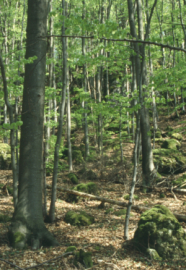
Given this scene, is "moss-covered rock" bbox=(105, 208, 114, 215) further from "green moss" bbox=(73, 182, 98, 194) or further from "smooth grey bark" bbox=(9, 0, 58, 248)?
"smooth grey bark" bbox=(9, 0, 58, 248)

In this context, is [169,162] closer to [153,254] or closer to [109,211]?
[109,211]

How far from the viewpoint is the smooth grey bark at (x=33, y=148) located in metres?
4.26

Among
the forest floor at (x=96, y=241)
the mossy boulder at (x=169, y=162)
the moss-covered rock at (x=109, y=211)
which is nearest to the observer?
the forest floor at (x=96, y=241)

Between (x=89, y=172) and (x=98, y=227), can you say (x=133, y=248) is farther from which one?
(x=89, y=172)

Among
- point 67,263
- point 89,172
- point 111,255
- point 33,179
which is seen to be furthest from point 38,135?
point 89,172

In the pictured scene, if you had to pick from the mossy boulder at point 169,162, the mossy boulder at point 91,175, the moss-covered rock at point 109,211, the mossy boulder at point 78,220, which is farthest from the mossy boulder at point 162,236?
the mossy boulder at point 91,175

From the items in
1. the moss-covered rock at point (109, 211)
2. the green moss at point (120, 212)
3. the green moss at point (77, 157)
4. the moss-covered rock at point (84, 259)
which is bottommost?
the moss-covered rock at point (109, 211)

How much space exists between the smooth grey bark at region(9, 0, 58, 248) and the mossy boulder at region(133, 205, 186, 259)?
1823 mm

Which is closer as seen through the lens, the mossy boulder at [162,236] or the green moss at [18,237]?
the mossy boulder at [162,236]

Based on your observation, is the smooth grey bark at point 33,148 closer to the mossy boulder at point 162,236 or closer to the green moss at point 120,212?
the mossy boulder at point 162,236

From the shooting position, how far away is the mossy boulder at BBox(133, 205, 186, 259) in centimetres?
386

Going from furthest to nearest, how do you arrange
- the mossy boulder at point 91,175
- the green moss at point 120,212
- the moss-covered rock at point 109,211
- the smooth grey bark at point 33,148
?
the mossy boulder at point 91,175 → the moss-covered rock at point 109,211 → the green moss at point 120,212 → the smooth grey bark at point 33,148

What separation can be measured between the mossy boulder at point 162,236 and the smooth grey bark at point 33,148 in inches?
71.8

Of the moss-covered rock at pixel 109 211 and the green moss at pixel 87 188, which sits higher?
the green moss at pixel 87 188
